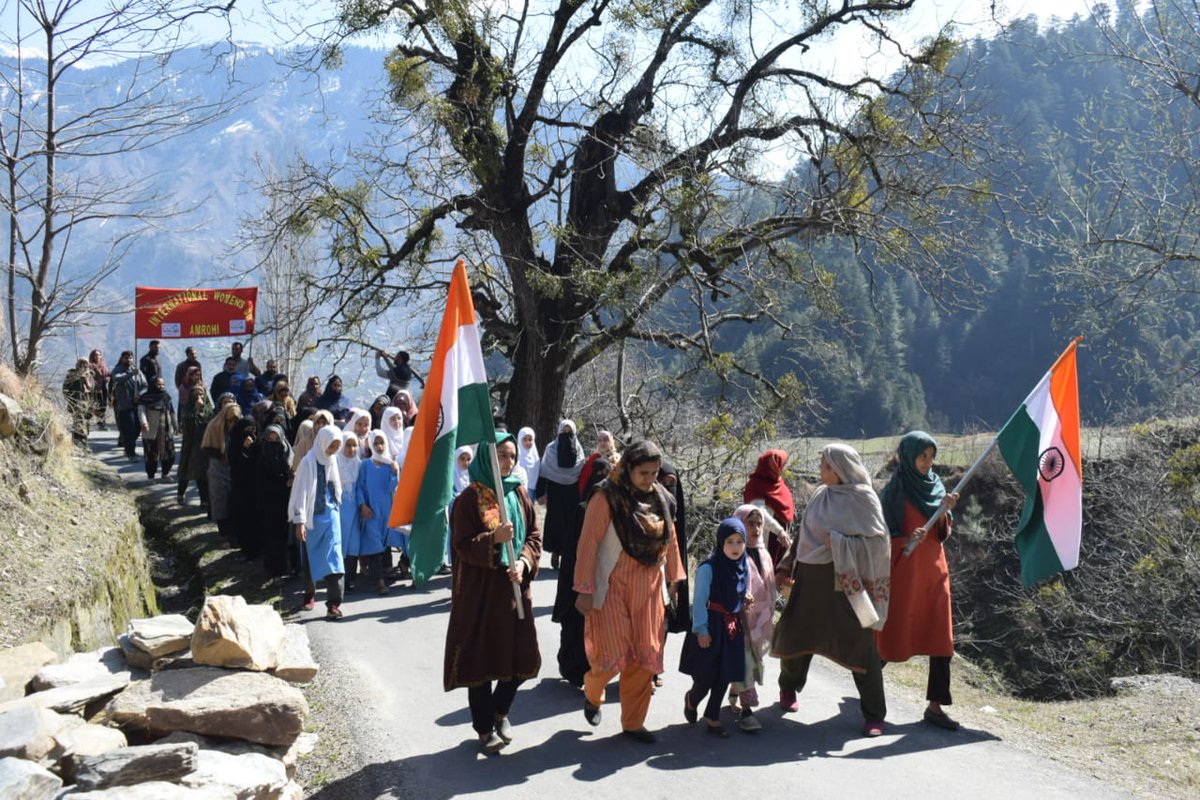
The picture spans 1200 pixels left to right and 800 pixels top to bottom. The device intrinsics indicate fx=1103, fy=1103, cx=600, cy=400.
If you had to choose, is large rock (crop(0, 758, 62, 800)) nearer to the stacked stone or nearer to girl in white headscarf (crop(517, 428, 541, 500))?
the stacked stone

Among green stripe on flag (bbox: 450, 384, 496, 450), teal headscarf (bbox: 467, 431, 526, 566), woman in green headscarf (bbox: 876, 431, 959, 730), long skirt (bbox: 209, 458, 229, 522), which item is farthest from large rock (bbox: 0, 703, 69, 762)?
long skirt (bbox: 209, 458, 229, 522)

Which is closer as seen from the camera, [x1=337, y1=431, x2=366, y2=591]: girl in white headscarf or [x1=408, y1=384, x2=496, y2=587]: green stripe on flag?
[x1=408, y1=384, x2=496, y2=587]: green stripe on flag

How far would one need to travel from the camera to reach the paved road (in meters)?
5.86

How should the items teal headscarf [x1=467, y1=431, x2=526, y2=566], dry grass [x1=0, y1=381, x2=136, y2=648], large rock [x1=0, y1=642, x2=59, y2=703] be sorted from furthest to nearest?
dry grass [x1=0, y1=381, x2=136, y2=648] → large rock [x1=0, y1=642, x2=59, y2=703] → teal headscarf [x1=467, y1=431, x2=526, y2=566]

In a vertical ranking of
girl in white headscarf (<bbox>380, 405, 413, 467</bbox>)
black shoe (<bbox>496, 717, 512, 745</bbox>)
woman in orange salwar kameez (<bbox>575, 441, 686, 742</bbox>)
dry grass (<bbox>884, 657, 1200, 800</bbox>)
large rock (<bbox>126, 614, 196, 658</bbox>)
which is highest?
girl in white headscarf (<bbox>380, 405, 413, 467</bbox>)

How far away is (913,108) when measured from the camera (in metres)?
15.1

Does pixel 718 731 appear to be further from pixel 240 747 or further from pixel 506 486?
pixel 240 747

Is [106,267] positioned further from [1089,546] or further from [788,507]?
[1089,546]

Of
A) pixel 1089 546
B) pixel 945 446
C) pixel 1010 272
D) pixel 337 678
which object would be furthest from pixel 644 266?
pixel 1010 272

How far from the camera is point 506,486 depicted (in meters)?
6.60

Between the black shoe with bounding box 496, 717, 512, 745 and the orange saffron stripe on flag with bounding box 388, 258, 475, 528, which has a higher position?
the orange saffron stripe on flag with bounding box 388, 258, 475, 528

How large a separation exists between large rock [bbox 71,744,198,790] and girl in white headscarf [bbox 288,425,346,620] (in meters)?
4.56

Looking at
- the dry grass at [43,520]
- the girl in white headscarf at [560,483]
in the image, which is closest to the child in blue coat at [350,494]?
the girl in white headscarf at [560,483]

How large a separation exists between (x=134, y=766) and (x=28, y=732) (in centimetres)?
56
